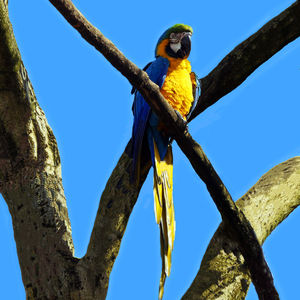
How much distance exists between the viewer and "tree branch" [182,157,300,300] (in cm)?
332

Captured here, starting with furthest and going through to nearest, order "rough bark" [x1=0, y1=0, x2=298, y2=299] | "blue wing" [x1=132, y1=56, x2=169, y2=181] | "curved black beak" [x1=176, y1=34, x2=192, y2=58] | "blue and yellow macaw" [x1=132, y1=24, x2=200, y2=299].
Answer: "curved black beak" [x1=176, y1=34, x2=192, y2=58], "blue wing" [x1=132, y1=56, x2=169, y2=181], "blue and yellow macaw" [x1=132, y1=24, x2=200, y2=299], "rough bark" [x1=0, y1=0, x2=298, y2=299]

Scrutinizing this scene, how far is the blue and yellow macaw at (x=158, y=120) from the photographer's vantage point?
3.30 metres

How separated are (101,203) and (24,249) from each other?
0.60 metres

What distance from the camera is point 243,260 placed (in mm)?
3467

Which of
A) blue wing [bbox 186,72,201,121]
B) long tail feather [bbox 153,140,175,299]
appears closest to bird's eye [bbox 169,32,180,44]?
blue wing [bbox 186,72,201,121]

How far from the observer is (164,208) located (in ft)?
11.0

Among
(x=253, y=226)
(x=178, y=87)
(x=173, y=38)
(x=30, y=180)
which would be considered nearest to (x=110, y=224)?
(x=30, y=180)

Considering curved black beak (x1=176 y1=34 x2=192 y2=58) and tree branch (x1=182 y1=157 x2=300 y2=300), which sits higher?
curved black beak (x1=176 y1=34 x2=192 y2=58)

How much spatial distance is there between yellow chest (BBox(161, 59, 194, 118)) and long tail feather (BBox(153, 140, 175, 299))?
0.36m

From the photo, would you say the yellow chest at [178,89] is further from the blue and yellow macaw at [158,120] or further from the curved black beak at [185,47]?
the curved black beak at [185,47]

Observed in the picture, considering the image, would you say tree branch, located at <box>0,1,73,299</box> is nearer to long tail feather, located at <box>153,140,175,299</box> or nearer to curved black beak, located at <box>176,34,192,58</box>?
long tail feather, located at <box>153,140,175,299</box>

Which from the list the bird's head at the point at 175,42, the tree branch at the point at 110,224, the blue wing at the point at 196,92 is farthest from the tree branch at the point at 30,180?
the bird's head at the point at 175,42

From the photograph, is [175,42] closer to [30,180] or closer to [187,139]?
[187,139]

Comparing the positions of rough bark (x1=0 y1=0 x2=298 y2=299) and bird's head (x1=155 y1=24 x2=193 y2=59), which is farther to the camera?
bird's head (x1=155 y1=24 x2=193 y2=59)
